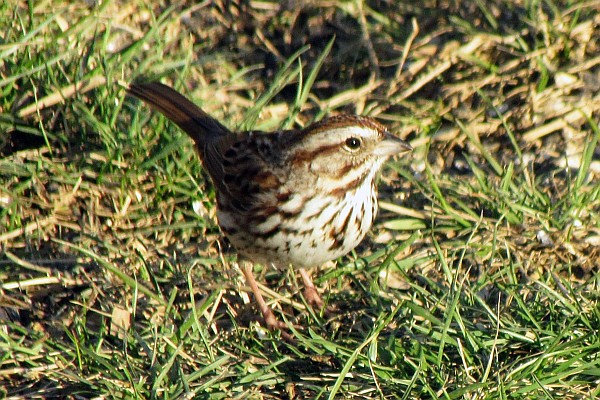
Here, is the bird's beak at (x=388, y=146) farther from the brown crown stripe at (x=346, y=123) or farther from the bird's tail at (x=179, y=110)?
the bird's tail at (x=179, y=110)

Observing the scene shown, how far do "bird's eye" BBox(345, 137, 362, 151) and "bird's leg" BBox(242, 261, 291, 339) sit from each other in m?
0.85

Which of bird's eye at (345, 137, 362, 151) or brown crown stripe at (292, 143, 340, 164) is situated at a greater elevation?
brown crown stripe at (292, 143, 340, 164)

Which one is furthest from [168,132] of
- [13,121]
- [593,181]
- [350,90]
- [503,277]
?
[593,181]

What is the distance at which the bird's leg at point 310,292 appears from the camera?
15.9ft

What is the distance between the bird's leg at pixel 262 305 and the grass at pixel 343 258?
63mm

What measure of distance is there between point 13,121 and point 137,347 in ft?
5.16

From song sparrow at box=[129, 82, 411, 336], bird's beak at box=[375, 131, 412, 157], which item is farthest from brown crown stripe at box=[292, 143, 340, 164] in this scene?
bird's beak at box=[375, 131, 412, 157]

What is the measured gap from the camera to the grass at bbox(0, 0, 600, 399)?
4.18 metres

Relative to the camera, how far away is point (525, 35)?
6074mm

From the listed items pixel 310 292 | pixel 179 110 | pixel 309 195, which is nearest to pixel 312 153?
pixel 309 195

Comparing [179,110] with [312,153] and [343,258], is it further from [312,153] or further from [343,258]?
[343,258]

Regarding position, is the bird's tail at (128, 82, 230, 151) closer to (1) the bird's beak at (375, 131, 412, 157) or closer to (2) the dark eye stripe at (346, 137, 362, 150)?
(2) the dark eye stripe at (346, 137, 362, 150)

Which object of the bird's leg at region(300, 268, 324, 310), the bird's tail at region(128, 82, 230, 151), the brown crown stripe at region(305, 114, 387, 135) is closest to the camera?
the brown crown stripe at region(305, 114, 387, 135)

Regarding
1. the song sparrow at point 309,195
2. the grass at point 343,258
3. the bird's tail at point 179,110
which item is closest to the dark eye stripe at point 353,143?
the song sparrow at point 309,195
